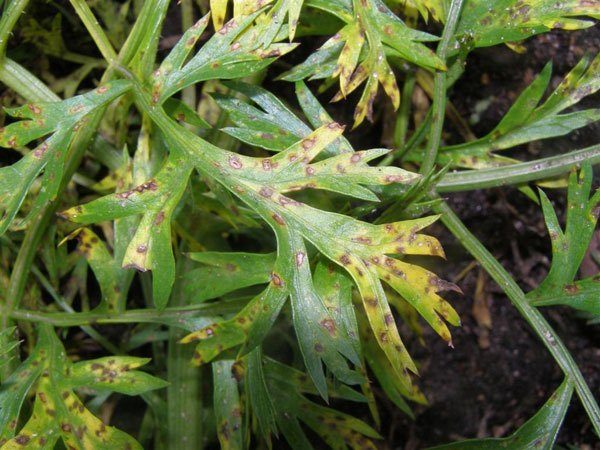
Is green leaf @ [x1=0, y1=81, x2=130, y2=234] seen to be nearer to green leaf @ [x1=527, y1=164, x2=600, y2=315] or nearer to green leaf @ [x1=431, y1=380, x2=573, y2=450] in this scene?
green leaf @ [x1=527, y1=164, x2=600, y2=315]

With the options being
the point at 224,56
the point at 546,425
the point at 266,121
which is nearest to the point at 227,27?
the point at 224,56

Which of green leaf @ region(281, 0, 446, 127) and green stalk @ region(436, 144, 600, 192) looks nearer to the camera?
green leaf @ region(281, 0, 446, 127)

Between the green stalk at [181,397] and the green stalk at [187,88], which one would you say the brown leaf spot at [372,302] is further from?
the green stalk at [187,88]

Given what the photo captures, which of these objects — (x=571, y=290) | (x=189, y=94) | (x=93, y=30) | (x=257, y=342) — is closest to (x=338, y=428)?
(x=257, y=342)

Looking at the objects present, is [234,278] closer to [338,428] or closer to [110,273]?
[110,273]

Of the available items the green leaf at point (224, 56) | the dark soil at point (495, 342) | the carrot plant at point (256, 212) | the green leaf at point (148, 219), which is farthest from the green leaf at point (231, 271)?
the dark soil at point (495, 342)

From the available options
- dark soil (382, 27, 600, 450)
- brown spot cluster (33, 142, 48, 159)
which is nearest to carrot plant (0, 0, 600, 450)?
brown spot cluster (33, 142, 48, 159)

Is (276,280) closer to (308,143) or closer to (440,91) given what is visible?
(308,143)
